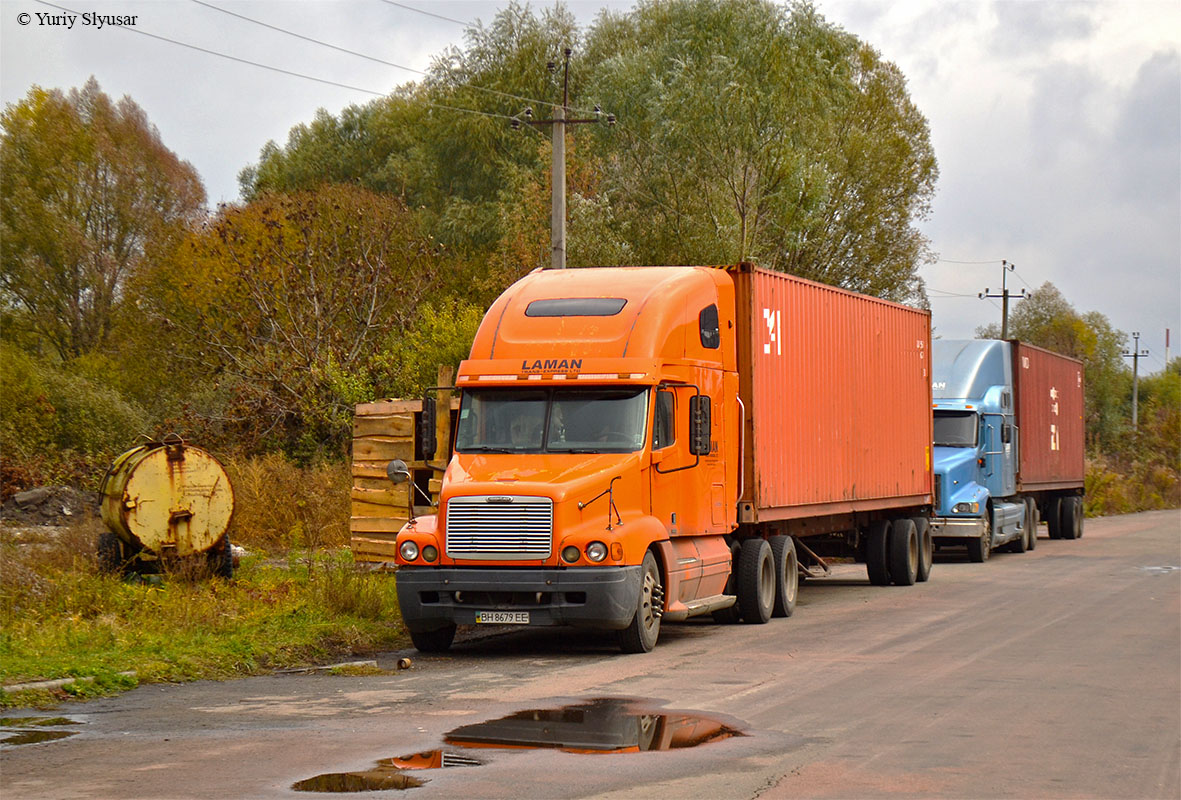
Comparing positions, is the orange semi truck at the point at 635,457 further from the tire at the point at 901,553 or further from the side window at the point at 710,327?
the tire at the point at 901,553

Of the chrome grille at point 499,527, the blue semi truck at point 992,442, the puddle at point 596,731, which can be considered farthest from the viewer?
the blue semi truck at point 992,442

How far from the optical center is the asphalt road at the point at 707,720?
7.96 metres

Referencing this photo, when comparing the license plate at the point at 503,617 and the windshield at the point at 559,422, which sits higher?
the windshield at the point at 559,422

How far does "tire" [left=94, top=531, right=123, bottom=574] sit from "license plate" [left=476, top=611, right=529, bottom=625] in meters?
6.81

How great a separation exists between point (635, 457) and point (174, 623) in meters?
4.71

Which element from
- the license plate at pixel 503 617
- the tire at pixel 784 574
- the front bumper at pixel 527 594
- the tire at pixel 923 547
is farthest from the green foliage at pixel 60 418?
the license plate at pixel 503 617

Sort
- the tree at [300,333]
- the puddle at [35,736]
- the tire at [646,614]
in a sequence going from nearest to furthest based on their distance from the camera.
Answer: the puddle at [35,736] < the tire at [646,614] < the tree at [300,333]

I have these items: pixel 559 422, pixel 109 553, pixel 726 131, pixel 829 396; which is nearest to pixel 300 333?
pixel 726 131

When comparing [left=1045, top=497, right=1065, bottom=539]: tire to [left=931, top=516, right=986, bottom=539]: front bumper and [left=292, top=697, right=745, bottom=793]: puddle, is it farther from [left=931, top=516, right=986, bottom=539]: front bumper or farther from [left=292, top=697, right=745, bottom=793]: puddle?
[left=292, top=697, right=745, bottom=793]: puddle

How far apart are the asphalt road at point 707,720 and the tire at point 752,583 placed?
1.12 feet

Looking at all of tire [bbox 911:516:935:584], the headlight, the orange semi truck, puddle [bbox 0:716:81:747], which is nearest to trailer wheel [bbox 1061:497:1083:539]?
tire [bbox 911:516:935:584]

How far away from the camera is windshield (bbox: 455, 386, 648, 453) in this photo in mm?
14383

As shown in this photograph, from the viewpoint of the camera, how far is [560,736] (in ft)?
30.8

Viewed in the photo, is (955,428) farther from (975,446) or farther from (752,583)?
(752,583)
